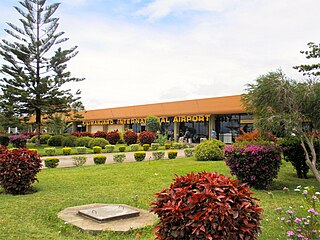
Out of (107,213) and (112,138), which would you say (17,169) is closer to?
(107,213)

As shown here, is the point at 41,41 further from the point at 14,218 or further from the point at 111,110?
the point at 14,218

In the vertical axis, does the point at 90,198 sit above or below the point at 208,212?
below

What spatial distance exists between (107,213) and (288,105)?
4.96 meters

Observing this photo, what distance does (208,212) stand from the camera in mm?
2895

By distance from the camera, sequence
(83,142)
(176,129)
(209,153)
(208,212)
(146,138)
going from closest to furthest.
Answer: (208,212) → (209,153) → (146,138) → (83,142) → (176,129)

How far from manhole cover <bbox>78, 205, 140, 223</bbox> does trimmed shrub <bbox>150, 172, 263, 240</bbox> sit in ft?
7.21

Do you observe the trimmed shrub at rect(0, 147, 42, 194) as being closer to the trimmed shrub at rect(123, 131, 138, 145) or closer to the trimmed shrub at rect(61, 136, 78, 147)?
the trimmed shrub at rect(61, 136, 78, 147)

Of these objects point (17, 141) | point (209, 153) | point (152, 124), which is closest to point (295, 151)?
point (209, 153)

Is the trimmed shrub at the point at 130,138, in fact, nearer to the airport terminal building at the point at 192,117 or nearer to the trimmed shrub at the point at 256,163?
the airport terminal building at the point at 192,117

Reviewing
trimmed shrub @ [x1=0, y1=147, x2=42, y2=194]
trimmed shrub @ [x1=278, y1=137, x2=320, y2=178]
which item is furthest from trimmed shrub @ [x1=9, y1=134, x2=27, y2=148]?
trimmed shrub @ [x1=278, y1=137, x2=320, y2=178]

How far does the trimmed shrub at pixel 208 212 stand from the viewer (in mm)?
2895

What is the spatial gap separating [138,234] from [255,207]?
2051 mm

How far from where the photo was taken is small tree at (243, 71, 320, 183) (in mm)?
7832

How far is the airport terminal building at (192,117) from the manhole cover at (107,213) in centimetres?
1913
